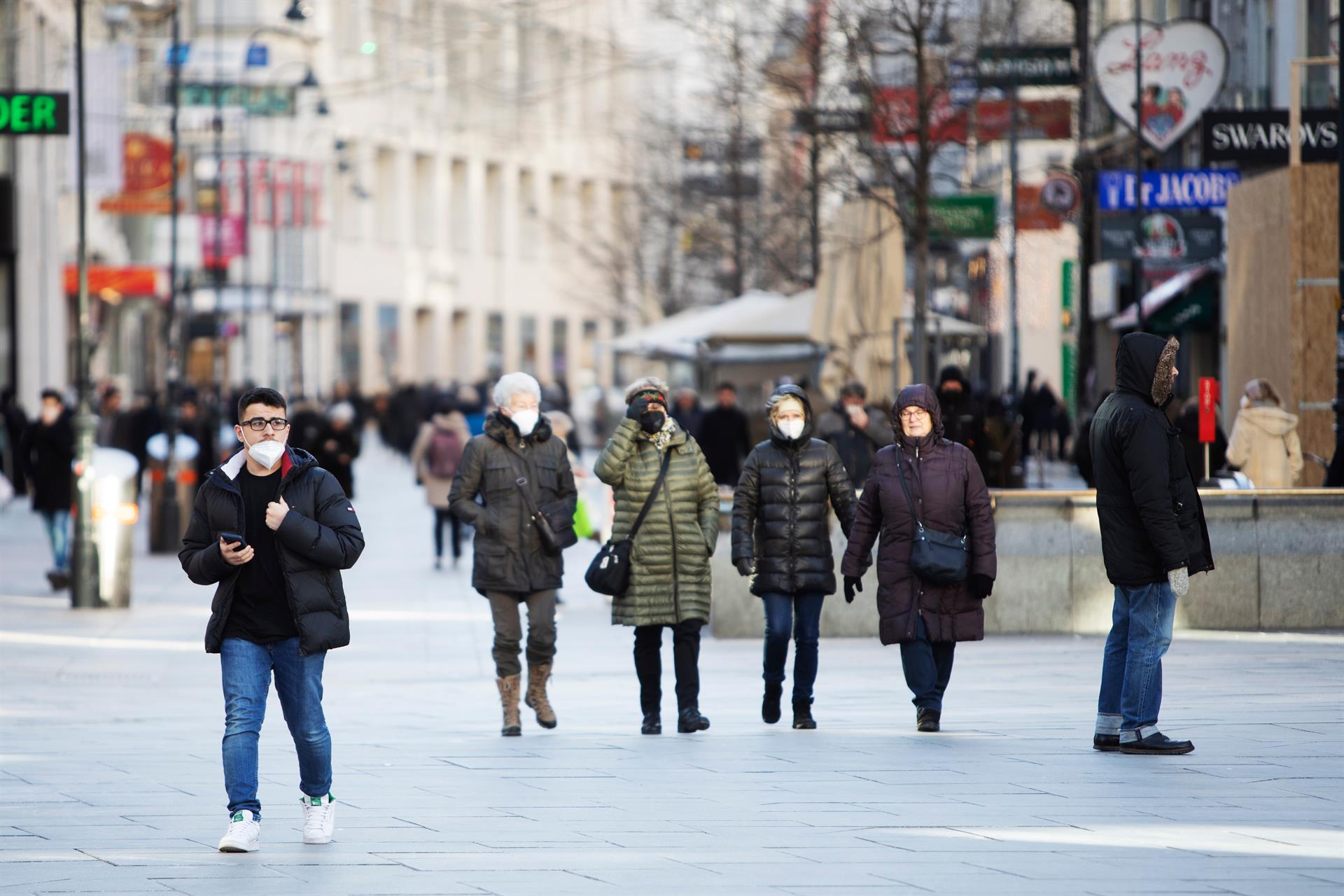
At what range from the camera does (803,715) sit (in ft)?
37.5

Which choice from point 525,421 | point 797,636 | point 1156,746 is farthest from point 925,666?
point 525,421

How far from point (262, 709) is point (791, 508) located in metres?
3.85

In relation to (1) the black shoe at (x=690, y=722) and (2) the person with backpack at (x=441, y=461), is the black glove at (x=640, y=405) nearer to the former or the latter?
(1) the black shoe at (x=690, y=722)

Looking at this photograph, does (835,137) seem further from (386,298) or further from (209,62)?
(386,298)

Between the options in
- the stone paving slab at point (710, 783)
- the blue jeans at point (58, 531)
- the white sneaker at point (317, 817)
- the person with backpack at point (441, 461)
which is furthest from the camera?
the person with backpack at point (441, 461)

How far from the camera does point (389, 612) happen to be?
738 inches

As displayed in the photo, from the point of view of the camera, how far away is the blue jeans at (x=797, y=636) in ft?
37.8

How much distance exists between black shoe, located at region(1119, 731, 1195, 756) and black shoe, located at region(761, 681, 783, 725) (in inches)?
82.0

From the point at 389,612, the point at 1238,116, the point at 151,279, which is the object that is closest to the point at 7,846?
the point at 389,612

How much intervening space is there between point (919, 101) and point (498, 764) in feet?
45.8

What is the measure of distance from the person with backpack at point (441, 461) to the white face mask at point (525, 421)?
11.1 meters

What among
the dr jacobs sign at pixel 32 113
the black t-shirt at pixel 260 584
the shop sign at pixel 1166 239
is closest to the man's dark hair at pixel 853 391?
the shop sign at pixel 1166 239

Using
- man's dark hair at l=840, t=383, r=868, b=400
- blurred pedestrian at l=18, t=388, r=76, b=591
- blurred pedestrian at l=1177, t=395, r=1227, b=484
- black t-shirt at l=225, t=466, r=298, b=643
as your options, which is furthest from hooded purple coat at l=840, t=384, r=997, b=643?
blurred pedestrian at l=18, t=388, r=76, b=591

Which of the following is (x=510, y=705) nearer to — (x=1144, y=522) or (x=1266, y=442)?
(x=1144, y=522)
